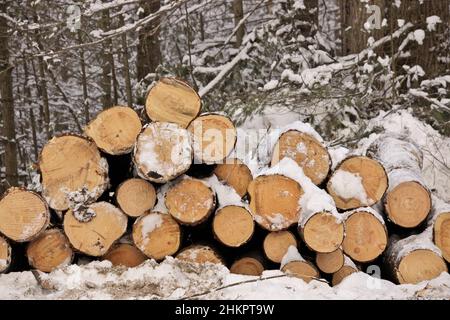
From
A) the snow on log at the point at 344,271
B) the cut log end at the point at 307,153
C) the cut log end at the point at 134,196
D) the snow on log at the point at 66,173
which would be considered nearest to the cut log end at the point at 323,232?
the snow on log at the point at 344,271

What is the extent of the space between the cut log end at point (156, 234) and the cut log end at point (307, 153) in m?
0.89

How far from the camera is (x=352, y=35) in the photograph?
257 inches

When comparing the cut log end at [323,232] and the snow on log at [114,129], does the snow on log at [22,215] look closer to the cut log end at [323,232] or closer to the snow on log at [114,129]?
the snow on log at [114,129]

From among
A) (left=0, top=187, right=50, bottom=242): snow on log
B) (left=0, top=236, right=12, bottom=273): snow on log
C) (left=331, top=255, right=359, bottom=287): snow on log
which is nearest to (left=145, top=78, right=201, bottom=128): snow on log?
(left=0, top=187, right=50, bottom=242): snow on log

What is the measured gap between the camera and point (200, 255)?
3420 mm

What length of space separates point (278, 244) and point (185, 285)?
719 mm

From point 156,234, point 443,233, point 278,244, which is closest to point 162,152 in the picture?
point 156,234

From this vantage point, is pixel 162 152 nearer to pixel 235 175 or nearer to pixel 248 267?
pixel 235 175

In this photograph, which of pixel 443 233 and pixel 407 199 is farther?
pixel 407 199

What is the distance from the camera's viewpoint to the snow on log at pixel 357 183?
3.44 m

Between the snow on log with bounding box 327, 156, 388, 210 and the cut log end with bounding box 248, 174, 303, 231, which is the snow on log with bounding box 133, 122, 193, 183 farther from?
the snow on log with bounding box 327, 156, 388, 210

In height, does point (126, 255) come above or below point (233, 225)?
below

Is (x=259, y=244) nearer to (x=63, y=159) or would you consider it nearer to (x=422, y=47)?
(x=63, y=159)
